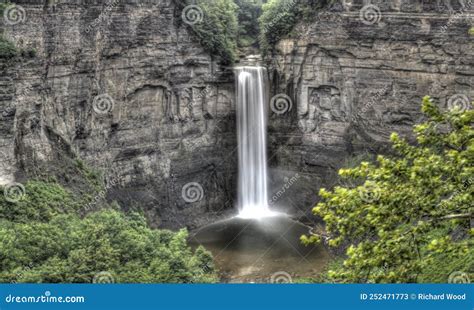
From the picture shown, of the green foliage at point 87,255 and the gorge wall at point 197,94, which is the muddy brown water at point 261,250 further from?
the green foliage at point 87,255

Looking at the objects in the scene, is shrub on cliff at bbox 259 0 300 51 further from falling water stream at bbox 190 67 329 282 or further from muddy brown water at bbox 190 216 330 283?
muddy brown water at bbox 190 216 330 283

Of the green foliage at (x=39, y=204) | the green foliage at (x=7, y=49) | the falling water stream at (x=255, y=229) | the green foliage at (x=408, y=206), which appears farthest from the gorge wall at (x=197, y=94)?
the green foliage at (x=408, y=206)

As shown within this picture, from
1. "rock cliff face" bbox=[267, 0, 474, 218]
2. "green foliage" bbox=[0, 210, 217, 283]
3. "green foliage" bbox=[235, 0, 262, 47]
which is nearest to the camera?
"green foliage" bbox=[0, 210, 217, 283]

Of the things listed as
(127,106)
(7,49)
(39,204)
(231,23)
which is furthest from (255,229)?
(7,49)

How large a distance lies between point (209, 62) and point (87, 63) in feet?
33.6

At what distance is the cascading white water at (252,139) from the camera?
45.9 metres

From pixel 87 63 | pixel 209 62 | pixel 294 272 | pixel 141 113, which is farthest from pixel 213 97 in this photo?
pixel 294 272

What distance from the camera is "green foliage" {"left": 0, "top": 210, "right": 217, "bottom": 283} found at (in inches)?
850

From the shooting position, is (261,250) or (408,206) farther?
(261,250)

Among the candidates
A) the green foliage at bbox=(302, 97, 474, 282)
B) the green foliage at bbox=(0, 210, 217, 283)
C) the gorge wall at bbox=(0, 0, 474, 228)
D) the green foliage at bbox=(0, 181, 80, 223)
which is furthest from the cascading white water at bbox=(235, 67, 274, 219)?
the green foliage at bbox=(302, 97, 474, 282)

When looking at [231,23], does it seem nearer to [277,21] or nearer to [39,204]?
[277,21]

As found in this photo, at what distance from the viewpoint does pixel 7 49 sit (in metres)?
30.4

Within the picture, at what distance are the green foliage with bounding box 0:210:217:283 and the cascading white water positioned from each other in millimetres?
19919

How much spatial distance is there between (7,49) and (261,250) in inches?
697
